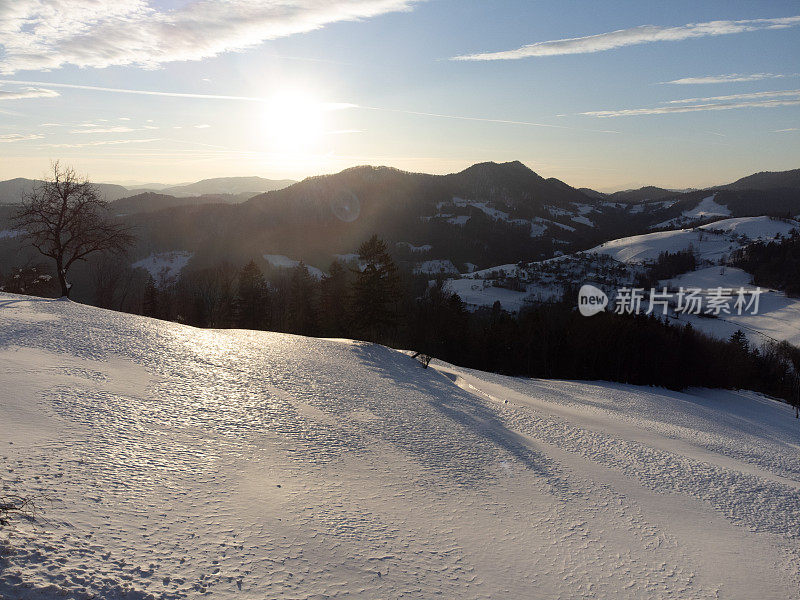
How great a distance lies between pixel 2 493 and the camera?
692cm

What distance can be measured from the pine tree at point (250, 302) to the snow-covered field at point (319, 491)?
1241 inches

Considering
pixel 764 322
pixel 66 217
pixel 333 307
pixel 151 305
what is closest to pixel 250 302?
pixel 333 307

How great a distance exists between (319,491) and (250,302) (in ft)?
154

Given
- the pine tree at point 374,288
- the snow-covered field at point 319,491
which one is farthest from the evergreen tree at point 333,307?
the snow-covered field at point 319,491

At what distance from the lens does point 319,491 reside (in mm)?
9930

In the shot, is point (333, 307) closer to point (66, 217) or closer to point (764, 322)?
point (66, 217)

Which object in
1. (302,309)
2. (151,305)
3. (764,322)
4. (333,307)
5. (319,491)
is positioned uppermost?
(764,322)

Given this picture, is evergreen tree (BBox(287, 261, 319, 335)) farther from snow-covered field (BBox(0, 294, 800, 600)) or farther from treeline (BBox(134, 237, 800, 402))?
snow-covered field (BBox(0, 294, 800, 600))

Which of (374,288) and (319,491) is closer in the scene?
(319,491)

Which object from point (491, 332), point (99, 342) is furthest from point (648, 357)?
point (99, 342)

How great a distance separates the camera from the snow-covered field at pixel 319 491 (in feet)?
22.5

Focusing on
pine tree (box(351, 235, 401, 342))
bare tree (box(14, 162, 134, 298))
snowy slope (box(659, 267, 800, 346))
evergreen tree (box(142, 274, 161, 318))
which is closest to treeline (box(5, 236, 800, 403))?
evergreen tree (box(142, 274, 161, 318))

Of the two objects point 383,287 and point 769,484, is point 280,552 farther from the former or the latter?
point 383,287

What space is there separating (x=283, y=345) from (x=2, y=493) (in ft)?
60.0
